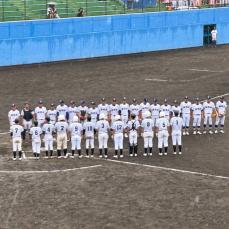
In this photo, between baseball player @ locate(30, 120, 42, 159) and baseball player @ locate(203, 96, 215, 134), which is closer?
baseball player @ locate(30, 120, 42, 159)

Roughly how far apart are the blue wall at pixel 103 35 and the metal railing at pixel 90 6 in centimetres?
193

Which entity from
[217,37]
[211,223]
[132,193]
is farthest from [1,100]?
[217,37]

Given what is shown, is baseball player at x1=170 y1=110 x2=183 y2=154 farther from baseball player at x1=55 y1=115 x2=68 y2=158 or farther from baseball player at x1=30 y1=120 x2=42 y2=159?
baseball player at x1=30 y1=120 x2=42 y2=159

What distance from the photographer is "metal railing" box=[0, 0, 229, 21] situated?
51.8 metres

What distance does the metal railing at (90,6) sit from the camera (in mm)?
51766

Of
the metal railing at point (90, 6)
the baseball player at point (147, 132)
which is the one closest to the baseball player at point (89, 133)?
the baseball player at point (147, 132)

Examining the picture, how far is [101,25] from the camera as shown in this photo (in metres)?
54.5

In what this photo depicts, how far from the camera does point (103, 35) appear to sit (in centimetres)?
5462

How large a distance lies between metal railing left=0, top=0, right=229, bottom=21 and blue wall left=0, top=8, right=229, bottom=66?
6.34 feet

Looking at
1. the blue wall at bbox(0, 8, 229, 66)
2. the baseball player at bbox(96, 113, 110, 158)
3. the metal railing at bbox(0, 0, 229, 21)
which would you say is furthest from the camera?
the metal railing at bbox(0, 0, 229, 21)

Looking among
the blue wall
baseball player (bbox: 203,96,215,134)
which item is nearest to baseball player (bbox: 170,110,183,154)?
baseball player (bbox: 203,96,215,134)

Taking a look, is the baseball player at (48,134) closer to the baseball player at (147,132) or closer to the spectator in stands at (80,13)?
the baseball player at (147,132)

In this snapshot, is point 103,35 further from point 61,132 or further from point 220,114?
point 61,132

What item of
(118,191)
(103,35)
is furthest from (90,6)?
(118,191)
